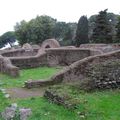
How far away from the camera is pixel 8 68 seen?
2183 centimetres

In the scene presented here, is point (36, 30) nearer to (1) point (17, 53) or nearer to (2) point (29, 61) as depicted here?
(1) point (17, 53)

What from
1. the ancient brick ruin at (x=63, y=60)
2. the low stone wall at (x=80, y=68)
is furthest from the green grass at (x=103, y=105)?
the low stone wall at (x=80, y=68)

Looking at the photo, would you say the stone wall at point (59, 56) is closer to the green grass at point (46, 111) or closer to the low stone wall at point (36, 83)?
the low stone wall at point (36, 83)

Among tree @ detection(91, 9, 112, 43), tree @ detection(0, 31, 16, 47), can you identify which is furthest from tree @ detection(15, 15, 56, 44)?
tree @ detection(0, 31, 16, 47)

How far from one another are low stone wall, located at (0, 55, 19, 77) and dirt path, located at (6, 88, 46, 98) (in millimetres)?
4372

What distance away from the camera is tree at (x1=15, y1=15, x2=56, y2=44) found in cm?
6444

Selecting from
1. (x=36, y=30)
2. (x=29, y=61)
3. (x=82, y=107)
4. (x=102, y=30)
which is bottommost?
(x=82, y=107)

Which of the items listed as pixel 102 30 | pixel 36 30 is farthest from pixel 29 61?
pixel 36 30

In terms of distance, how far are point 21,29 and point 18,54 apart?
117 ft

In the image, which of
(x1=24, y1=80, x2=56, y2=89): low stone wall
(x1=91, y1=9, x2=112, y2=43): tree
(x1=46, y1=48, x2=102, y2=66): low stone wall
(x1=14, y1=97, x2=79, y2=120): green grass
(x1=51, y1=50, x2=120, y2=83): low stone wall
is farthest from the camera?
(x1=91, y1=9, x2=112, y2=43): tree

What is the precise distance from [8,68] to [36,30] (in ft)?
142

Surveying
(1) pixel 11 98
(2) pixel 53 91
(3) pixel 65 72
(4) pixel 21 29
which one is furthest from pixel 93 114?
(4) pixel 21 29

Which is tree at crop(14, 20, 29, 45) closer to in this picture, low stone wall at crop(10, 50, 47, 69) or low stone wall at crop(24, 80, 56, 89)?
low stone wall at crop(10, 50, 47, 69)

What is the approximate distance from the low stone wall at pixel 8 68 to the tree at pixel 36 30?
4006 centimetres
